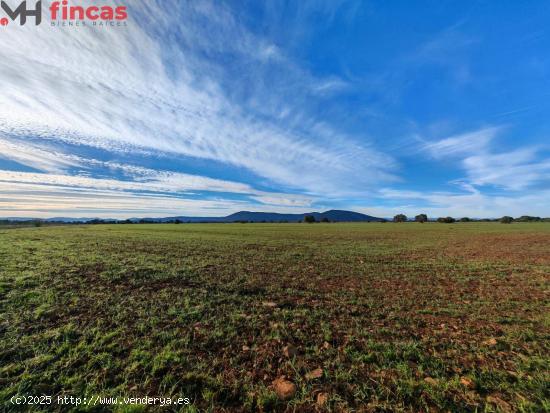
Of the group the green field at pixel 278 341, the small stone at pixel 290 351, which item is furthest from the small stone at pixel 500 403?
the small stone at pixel 290 351

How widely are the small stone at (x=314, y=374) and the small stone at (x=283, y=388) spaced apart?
0.38 meters

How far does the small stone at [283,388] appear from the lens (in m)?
3.71

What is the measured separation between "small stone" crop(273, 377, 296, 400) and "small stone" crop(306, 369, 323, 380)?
38 cm

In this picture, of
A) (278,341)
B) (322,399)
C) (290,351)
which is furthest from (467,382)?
(278,341)

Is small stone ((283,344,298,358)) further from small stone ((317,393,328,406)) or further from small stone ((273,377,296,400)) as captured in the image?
small stone ((317,393,328,406))

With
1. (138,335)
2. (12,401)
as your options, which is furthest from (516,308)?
(12,401)

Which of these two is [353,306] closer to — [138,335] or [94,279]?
[138,335]

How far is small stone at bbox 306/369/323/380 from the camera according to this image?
4.11 meters

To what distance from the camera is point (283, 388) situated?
3855 mm

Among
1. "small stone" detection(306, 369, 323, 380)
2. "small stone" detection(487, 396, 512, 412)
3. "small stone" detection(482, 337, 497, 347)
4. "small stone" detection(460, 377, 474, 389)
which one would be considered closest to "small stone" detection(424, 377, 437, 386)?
"small stone" detection(460, 377, 474, 389)

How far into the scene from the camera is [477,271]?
495 inches

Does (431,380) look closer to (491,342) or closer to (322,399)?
(322,399)

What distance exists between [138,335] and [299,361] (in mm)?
3980

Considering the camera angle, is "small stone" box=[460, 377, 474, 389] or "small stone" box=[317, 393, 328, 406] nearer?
"small stone" box=[317, 393, 328, 406]
